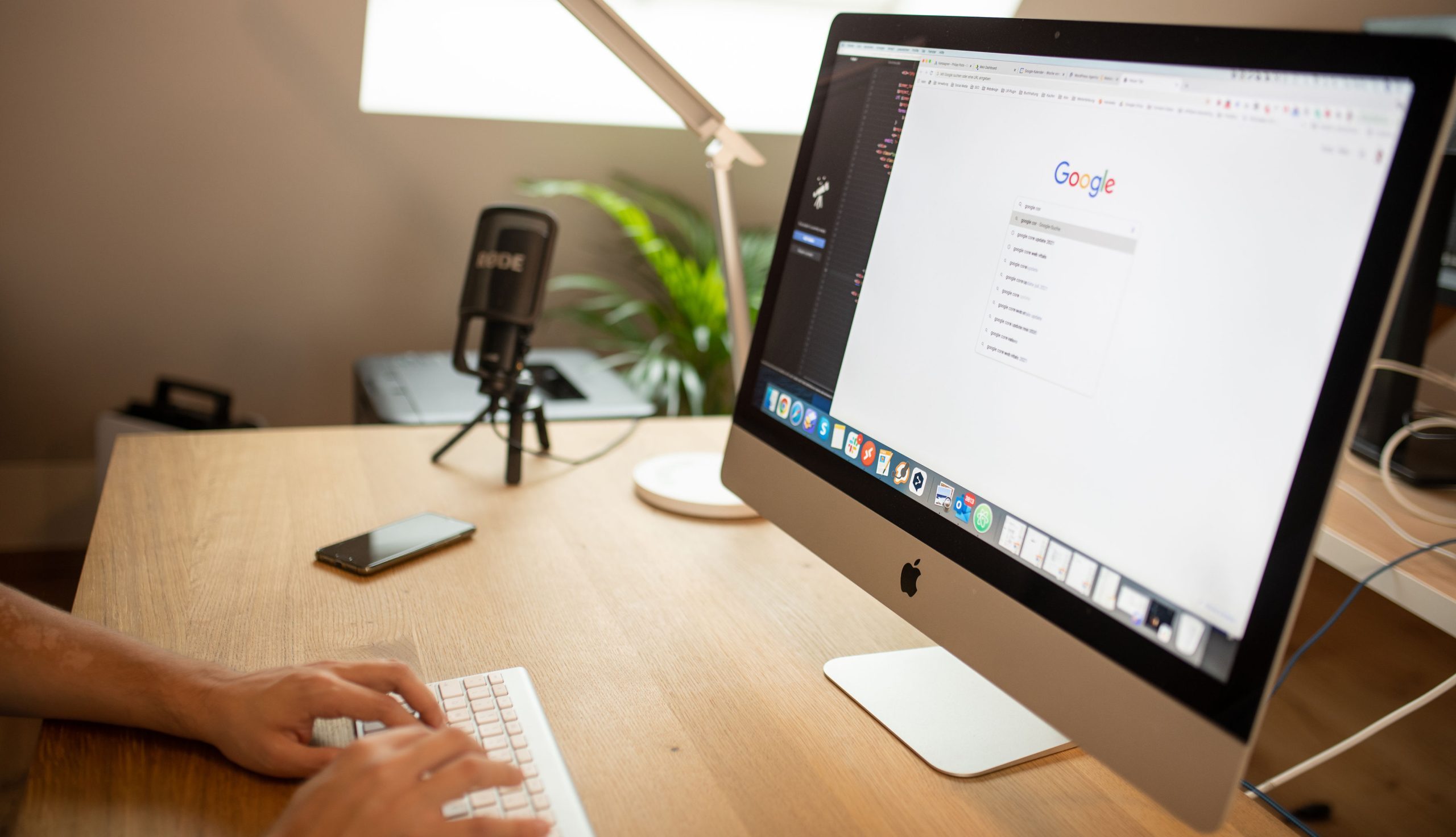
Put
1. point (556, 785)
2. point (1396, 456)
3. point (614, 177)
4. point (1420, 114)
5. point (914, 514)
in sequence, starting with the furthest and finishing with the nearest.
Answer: point (614, 177) → point (1396, 456) → point (914, 514) → point (556, 785) → point (1420, 114)

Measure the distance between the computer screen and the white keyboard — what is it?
0.32 meters

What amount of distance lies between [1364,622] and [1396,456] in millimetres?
284

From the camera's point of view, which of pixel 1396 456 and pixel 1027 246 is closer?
pixel 1027 246

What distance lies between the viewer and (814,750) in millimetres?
734

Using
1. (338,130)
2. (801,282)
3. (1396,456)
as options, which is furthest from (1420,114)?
(338,130)

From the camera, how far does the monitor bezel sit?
1.61 feet

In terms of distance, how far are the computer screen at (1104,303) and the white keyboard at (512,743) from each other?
1.03 feet

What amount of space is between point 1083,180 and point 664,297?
1950 millimetres

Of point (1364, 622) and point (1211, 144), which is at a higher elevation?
point (1211, 144)

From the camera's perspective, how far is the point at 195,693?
673 millimetres

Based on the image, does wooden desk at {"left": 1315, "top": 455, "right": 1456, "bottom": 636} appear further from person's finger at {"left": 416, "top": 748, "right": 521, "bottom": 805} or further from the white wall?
the white wall

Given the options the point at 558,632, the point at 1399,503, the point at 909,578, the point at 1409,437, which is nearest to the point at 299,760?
the point at 558,632

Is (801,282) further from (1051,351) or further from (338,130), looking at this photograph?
(338,130)

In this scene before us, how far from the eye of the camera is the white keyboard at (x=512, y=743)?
0.61m
